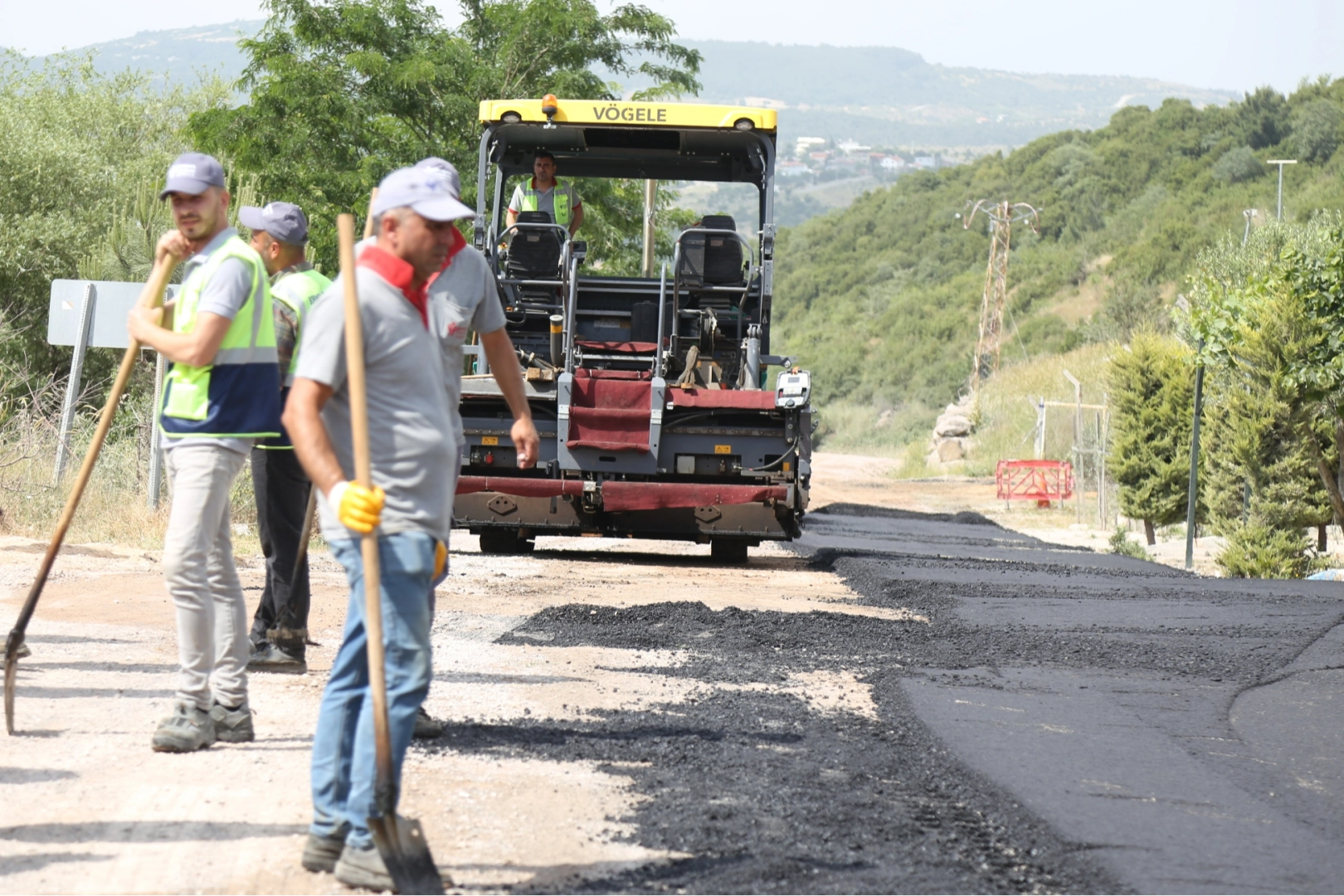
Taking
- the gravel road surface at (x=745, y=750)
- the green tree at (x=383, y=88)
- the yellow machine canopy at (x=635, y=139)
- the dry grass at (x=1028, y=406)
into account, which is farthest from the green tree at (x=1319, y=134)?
the gravel road surface at (x=745, y=750)

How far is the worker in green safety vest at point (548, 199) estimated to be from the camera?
12328mm

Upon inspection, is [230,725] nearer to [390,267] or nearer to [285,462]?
[285,462]

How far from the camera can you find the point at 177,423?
16.5ft

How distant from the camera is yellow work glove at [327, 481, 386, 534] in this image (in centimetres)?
348

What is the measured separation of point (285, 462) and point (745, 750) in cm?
220

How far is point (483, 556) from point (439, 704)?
6563 mm

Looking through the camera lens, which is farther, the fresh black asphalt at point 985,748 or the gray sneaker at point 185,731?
the gray sneaker at point 185,731

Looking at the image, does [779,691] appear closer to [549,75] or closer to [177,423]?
[177,423]

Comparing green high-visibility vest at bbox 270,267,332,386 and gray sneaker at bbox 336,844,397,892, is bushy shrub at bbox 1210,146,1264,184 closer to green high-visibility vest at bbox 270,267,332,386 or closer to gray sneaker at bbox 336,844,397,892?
green high-visibility vest at bbox 270,267,332,386

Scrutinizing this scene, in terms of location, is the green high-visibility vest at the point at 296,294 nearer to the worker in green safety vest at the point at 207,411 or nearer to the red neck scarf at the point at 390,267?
the worker in green safety vest at the point at 207,411

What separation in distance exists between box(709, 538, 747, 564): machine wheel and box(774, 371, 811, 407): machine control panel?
7.03 ft

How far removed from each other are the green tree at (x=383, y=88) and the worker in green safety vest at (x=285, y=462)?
→ 1609 cm

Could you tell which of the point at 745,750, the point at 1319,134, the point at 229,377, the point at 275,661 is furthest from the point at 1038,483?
the point at 1319,134

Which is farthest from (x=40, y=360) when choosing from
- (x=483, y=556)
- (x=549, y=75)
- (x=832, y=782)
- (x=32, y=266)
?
(x=832, y=782)
